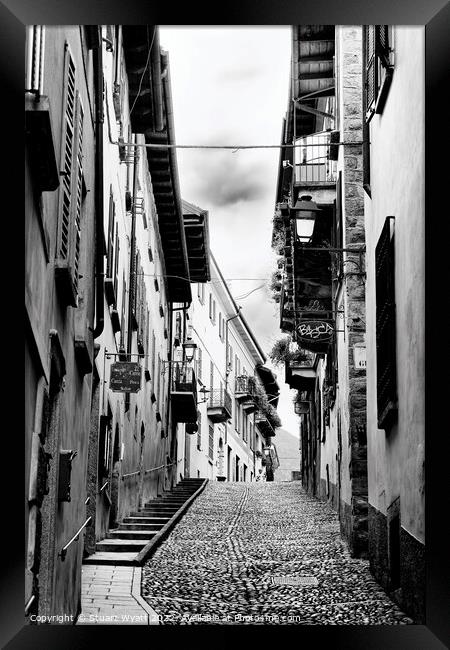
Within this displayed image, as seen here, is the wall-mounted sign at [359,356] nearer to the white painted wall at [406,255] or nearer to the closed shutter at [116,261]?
the white painted wall at [406,255]

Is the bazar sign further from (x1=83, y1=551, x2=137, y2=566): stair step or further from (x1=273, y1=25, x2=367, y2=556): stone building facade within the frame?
(x1=83, y1=551, x2=137, y2=566): stair step

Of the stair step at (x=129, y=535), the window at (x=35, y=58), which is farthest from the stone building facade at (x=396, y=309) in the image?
the stair step at (x=129, y=535)

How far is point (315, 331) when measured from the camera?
15242 mm

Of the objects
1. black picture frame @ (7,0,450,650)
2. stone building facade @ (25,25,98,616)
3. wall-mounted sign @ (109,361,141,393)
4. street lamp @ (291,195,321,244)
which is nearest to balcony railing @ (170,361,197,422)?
street lamp @ (291,195,321,244)

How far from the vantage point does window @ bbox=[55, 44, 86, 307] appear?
730 centimetres

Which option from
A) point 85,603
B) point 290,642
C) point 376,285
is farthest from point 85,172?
point 290,642

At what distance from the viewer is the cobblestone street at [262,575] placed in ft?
26.7

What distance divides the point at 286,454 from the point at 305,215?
1700 inches

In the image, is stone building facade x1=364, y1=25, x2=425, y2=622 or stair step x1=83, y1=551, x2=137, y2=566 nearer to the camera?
stone building facade x1=364, y1=25, x2=425, y2=622

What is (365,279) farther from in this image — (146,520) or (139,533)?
(146,520)

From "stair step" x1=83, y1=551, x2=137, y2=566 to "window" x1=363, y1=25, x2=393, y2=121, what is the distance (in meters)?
5.24

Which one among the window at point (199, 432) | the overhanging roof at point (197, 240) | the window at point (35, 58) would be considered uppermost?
the overhanging roof at point (197, 240)

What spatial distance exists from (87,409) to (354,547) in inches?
157
